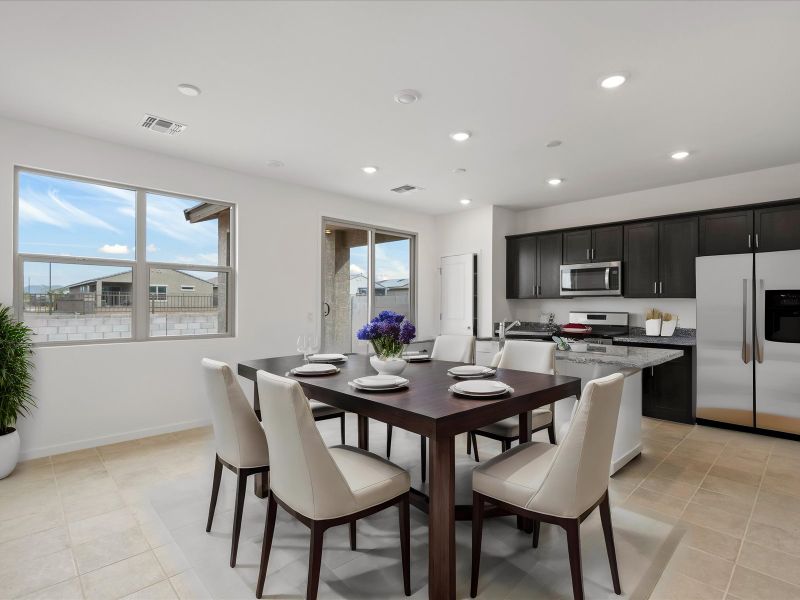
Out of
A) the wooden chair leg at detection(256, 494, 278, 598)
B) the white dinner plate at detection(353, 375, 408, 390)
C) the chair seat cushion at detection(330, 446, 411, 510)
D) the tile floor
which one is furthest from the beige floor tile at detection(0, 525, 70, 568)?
the white dinner plate at detection(353, 375, 408, 390)

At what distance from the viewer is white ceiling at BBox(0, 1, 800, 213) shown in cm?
205

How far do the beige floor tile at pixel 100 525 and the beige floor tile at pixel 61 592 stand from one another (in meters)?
0.37

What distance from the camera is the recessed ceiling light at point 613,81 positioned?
2.53 metres

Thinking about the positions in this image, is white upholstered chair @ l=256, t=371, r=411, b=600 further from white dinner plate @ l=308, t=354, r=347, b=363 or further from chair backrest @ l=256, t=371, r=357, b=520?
white dinner plate @ l=308, t=354, r=347, b=363

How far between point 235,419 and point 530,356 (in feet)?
6.56

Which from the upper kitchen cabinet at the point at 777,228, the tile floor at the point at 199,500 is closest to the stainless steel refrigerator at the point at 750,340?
the upper kitchen cabinet at the point at 777,228

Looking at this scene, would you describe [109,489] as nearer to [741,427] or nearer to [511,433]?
[511,433]

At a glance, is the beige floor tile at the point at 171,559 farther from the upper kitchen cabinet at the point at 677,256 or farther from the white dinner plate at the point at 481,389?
the upper kitchen cabinet at the point at 677,256

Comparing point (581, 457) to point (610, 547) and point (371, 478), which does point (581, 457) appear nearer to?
point (610, 547)

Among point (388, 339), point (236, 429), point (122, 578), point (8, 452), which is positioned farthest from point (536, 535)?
point (8, 452)

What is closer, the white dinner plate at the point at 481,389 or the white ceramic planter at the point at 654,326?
the white dinner plate at the point at 481,389

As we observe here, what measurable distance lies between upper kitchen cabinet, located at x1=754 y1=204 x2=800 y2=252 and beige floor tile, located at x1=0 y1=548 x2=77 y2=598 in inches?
221

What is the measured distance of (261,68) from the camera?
2.50 m

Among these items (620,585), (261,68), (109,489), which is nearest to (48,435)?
(109,489)
